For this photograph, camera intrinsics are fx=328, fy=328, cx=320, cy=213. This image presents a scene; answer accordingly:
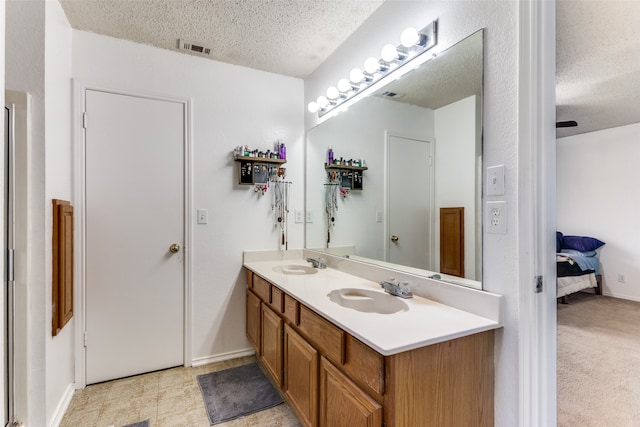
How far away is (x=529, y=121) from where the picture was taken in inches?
47.3

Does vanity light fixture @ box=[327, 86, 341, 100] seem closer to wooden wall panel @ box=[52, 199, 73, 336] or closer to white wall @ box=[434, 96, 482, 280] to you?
white wall @ box=[434, 96, 482, 280]

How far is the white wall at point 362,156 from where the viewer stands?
1917 millimetres

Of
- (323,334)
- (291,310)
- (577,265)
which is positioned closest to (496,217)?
(323,334)

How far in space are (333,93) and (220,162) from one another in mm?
996

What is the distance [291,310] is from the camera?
5.70 feet

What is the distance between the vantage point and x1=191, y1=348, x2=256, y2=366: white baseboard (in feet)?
8.05

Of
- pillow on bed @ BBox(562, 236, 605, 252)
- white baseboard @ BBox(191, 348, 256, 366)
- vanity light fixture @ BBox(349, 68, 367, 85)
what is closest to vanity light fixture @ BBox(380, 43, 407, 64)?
vanity light fixture @ BBox(349, 68, 367, 85)

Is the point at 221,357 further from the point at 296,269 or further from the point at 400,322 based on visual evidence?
the point at 400,322

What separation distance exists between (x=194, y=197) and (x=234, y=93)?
880 millimetres

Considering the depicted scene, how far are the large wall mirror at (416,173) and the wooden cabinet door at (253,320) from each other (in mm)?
656

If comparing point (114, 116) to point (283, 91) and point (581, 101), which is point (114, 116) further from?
point (581, 101)

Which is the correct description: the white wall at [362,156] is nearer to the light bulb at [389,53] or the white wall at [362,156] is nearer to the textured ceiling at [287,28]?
the light bulb at [389,53]

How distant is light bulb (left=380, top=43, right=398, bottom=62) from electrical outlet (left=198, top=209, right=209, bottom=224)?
1621 millimetres

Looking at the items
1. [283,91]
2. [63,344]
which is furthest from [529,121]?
[63,344]
